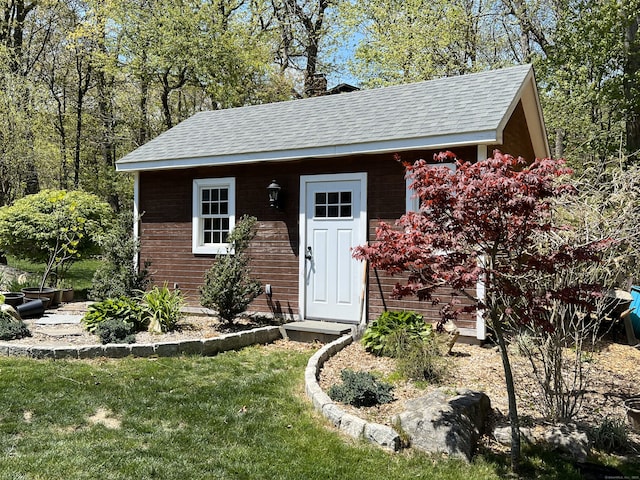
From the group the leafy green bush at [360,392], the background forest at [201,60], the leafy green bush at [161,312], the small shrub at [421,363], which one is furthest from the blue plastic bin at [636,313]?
the background forest at [201,60]

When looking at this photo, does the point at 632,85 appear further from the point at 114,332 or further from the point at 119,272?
the point at 114,332

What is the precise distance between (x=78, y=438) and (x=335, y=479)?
1.95m

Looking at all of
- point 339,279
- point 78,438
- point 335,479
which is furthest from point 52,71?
point 335,479

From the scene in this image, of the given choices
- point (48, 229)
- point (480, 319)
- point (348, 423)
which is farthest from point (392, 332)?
point (48, 229)

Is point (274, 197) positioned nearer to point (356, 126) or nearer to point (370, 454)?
point (356, 126)

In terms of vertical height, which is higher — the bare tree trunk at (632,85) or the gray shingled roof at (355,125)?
the bare tree trunk at (632,85)

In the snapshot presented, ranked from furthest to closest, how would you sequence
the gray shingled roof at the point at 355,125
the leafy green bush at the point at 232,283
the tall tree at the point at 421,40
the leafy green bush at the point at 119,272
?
the tall tree at the point at 421,40 → the leafy green bush at the point at 119,272 → the leafy green bush at the point at 232,283 → the gray shingled roof at the point at 355,125

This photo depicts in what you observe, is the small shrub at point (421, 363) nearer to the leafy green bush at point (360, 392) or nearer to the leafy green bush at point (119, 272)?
the leafy green bush at point (360, 392)

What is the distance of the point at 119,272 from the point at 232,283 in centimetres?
207

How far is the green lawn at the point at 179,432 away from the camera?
3.30 meters

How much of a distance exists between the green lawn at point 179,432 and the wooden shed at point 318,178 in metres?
2.56

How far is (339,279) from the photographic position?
7.79 m

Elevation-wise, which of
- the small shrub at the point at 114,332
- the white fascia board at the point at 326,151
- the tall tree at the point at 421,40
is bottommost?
the small shrub at the point at 114,332

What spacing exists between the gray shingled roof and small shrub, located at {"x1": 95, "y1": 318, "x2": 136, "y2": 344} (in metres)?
3.29
